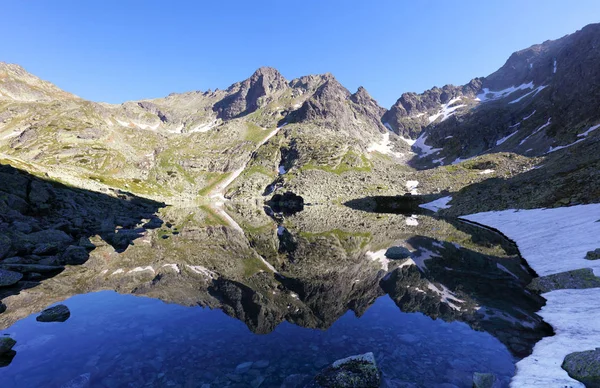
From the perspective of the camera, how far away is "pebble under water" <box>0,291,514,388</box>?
1192 centimetres

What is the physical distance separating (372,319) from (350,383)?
6850 millimetres

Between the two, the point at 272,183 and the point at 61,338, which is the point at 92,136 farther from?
the point at 61,338

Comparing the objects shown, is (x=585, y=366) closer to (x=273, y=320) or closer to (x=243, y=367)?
(x=243, y=367)

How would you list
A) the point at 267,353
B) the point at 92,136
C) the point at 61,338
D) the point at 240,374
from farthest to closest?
the point at 92,136 → the point at 61,338 → the point at 267,353 → the point at 240,374

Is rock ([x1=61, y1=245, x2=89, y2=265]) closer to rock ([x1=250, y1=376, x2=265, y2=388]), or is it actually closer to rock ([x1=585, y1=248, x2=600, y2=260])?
rock ([x1=250, y1=376, x2=265, y2=388])

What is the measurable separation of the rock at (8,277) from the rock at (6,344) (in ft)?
35.4

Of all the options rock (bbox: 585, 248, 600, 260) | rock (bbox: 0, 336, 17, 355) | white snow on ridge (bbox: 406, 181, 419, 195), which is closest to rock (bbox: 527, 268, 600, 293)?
rock (bbox: 585, 248, 600, 260)

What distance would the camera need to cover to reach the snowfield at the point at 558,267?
36.2 feet

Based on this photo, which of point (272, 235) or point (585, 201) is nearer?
point (585, 201)

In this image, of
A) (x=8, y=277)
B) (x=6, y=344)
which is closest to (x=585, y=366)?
(x=6, y=344)

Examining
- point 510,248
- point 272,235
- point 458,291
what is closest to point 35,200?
point 272,235

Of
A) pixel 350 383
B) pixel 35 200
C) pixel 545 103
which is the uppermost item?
pixel 545 103

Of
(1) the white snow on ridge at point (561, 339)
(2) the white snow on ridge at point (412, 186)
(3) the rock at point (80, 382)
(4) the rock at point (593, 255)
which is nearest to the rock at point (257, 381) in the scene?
(3) the rock at point (80, 382)

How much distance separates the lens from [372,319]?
17.4 meters
